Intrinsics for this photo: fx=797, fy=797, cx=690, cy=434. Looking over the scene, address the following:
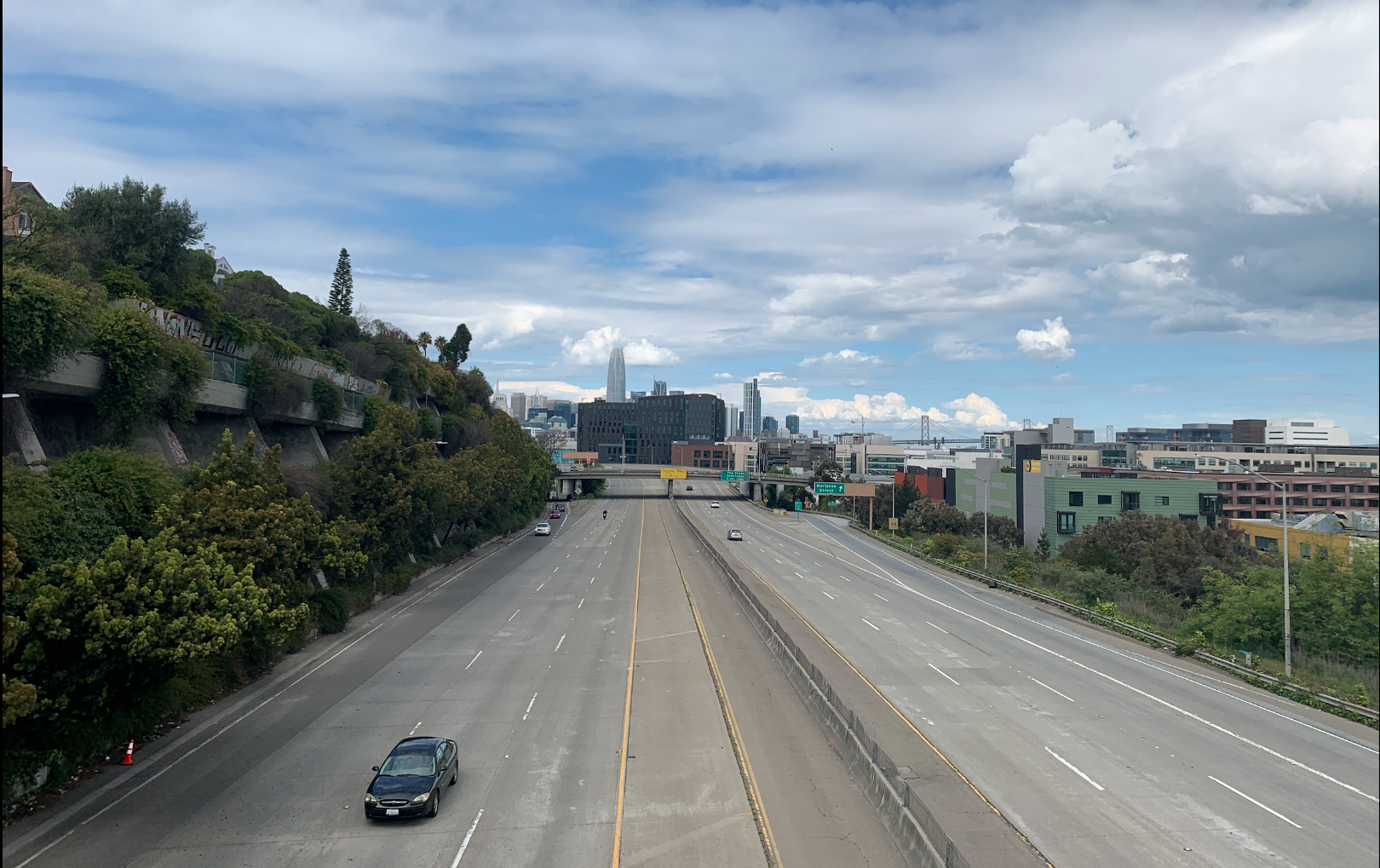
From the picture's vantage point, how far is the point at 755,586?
1940 inches

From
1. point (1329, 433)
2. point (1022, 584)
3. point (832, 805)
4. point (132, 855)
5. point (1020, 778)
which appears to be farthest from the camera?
point (1022, 584)

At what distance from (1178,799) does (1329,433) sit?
13142 mm

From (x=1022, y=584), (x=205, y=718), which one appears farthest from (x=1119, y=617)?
(x=205, y=718)

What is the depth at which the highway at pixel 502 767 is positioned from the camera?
15.9 m

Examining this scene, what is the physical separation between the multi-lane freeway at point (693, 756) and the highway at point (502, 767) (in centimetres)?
8

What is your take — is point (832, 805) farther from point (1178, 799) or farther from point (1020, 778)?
point (1178, 799)

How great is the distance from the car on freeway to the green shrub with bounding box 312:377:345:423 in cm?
4029

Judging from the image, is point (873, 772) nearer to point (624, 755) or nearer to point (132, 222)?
point (624, 755)

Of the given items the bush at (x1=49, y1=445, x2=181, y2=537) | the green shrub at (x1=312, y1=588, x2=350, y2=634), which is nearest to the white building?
the bush at (x1=49, y1=445, x2=181, y2=537)

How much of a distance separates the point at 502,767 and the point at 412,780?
3286 mm

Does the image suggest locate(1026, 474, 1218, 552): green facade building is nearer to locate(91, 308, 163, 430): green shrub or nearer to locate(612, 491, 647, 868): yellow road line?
locate(612, 491, 647, 868): yellow road line

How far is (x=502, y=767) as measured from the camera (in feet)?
66.5

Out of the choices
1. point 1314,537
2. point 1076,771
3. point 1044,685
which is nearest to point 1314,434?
point 1314,537

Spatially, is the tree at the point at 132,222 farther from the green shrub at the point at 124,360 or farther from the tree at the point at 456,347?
the tree at the point at 456,347
